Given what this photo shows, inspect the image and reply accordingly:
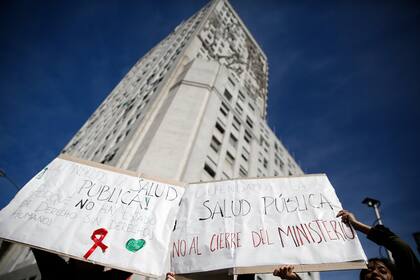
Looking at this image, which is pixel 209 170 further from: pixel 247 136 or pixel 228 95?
pixel 228 95

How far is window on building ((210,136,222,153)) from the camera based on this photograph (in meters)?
16.4

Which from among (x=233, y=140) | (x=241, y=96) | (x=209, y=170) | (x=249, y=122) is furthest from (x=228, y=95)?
(x=209, y=170)

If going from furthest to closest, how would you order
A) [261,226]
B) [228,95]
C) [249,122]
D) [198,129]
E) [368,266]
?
1. [249,122]
2. [228,95]
3. [198,129]
4. [261,226]
5. [368,266]

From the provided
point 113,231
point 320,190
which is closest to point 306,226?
point 320,190

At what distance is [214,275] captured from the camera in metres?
2.96

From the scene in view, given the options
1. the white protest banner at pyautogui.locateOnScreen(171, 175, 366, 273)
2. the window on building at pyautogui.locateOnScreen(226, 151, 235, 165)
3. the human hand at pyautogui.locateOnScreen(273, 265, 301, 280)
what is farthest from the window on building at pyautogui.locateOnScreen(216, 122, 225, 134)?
the human hand at pyautogui.locateOnScreen(273, 265, 301, 280)

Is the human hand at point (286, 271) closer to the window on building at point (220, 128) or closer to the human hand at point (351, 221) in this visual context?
the human hand at point (351, 221)

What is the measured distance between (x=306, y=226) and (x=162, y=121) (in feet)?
43.1

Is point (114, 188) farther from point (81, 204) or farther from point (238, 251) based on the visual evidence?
point (238, 251)

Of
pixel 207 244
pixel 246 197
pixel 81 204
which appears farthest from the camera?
pixel 246 197

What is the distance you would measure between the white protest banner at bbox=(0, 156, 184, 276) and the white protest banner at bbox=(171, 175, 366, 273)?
30 cm

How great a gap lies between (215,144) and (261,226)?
13.6 metres

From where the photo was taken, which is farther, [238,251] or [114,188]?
[114,188]

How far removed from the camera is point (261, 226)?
3119mm
